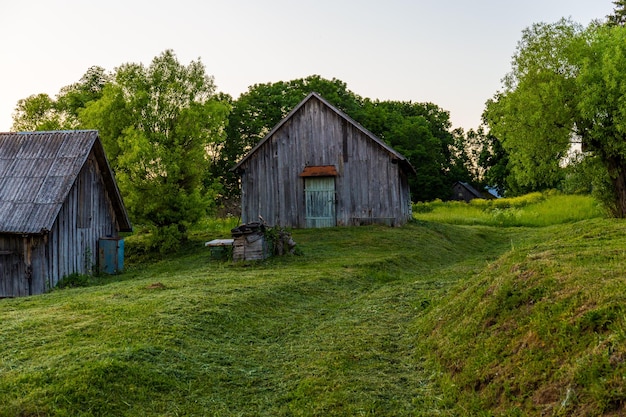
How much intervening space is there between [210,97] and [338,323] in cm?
1941

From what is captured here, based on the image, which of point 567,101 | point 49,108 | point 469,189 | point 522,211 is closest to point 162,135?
point 49,108

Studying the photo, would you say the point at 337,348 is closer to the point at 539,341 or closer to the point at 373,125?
the point at 539,341

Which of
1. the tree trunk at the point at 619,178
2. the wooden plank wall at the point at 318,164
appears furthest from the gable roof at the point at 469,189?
the tree trunk at the point at 619,178

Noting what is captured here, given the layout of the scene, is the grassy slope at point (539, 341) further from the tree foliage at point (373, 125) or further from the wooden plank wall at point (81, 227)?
the tree foliage at point (373, 125)

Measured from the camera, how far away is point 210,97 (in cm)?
2755

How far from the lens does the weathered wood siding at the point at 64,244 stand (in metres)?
18.2

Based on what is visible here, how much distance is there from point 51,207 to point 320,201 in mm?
12740

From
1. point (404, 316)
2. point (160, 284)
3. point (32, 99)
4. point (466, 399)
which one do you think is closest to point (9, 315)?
point (160, 284)

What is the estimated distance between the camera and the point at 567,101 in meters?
24.4

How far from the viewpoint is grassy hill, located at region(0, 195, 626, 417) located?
5.91 metres

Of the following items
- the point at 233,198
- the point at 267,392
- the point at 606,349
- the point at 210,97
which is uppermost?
the point at 210,97

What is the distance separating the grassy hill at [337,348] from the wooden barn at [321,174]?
45.6ft

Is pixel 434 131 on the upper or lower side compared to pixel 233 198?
upper

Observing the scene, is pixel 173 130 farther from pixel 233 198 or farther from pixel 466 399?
pixel 233 198
